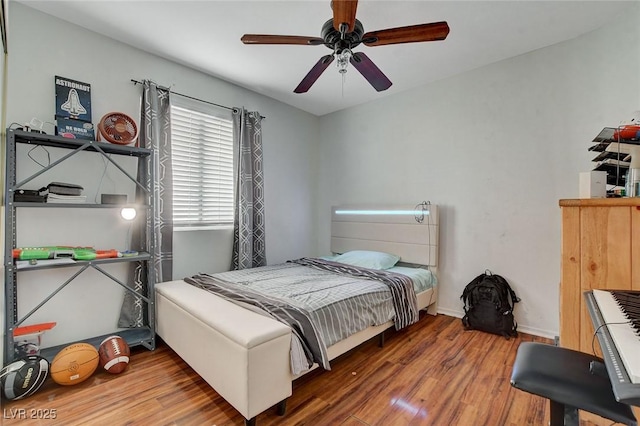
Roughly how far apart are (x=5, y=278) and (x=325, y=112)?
4.08 m

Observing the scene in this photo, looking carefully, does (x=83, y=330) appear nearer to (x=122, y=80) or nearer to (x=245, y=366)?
(x=245, y=366)

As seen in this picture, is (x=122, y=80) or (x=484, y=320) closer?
(x=122, y=80)

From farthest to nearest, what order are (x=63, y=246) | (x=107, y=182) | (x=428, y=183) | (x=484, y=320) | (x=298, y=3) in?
(x=428, y=183) < (x=484, y=320) < (x=107, y=182) < (x=63, y=246) < (x=298, y=3)

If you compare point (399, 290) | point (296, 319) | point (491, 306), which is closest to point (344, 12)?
point (296, 319)

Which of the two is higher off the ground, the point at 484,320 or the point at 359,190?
the point at 359,190

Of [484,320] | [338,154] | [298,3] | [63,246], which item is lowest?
[484,320]

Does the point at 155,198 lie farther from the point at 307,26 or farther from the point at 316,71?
the point at 307,26

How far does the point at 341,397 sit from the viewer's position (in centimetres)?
191

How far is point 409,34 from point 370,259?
7.94 feet

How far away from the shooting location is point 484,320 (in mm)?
2922

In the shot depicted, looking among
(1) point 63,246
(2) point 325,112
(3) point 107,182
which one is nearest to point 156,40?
(3) point 107,182

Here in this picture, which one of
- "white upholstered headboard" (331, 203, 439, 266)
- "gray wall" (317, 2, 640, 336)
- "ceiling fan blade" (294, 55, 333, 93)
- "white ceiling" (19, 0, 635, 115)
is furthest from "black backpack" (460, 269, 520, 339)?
"ceiling fan blade" (294, 55, 333, 93)

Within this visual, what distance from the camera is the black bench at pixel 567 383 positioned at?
927 millimetres

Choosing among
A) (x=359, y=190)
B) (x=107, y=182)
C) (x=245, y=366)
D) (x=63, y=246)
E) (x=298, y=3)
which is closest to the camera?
(x=245, y=366)
